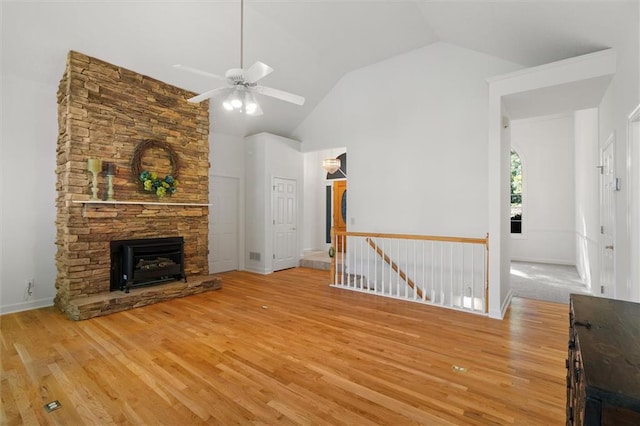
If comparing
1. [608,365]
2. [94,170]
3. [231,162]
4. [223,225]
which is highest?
[231,162]

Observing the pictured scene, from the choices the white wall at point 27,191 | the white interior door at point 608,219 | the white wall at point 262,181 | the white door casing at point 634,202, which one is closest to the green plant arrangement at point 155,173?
the white wall at point 27,191

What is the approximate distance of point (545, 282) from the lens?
18.3ft

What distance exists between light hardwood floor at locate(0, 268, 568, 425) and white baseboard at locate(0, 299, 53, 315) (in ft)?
0.46

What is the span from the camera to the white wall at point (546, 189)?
7469mm

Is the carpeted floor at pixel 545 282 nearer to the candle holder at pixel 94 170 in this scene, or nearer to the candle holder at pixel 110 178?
the candle holder at pixel 110 178

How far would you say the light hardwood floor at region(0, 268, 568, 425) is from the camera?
75.8 inches

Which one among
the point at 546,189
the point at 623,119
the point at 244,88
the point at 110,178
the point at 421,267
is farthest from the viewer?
the point at 546,189

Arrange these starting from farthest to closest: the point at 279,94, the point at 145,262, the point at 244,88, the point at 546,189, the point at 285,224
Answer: the point at 546,189 < the point at 285,224 < the point at 145,262 < the point at 279,94 < the point at 244,88

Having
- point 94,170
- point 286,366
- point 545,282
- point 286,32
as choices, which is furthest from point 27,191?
point 545,282

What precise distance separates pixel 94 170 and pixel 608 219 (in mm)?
6311

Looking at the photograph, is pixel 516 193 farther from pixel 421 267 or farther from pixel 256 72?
pixel 256 72

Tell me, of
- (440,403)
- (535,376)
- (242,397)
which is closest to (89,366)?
(242,397)

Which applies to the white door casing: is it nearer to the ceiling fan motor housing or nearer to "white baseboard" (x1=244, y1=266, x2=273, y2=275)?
the ceiling fan motor housing

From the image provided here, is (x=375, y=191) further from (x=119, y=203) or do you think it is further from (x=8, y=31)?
(x=8, y=31)
